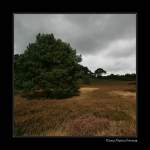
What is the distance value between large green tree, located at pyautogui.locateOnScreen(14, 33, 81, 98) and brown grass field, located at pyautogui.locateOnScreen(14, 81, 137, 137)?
0.97 ft

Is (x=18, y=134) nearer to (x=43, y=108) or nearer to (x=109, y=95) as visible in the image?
(x=43, y=108)

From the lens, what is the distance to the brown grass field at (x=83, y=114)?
817 cm

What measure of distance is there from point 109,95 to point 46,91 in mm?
1804

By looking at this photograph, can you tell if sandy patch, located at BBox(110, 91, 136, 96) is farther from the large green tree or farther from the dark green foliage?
the large green tree

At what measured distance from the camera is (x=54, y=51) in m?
8.71

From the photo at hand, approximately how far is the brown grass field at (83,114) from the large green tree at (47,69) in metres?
0.30

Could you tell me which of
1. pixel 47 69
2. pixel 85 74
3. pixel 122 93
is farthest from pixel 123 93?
pixel 47 69

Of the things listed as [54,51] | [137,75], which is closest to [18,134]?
[54,51]

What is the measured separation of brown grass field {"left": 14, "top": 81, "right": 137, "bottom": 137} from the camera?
817 centimetres

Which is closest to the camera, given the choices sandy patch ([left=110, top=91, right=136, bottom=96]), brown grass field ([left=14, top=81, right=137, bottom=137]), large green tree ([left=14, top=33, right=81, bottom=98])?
brown grass field ([left=14, top=81, right=137, bottom=137])

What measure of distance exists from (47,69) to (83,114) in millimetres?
1639

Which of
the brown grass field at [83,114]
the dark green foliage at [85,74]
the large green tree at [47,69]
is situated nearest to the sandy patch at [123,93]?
the brown grass field at [83,114]

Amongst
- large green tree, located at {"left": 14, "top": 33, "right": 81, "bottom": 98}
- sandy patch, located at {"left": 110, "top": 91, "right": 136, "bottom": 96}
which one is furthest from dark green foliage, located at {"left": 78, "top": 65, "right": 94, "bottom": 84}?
sandy patch, located at {"left": 110, "top": 91, "right": 136, "bottom": 96}

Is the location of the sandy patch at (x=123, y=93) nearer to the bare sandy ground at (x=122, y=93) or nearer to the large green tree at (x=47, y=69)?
the bare sandy ground at (x=122, y=93)
